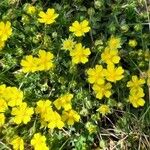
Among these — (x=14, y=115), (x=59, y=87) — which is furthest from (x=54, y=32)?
(x=14, y=115)

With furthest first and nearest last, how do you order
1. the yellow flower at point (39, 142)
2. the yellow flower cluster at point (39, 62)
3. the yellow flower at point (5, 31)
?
the yellow flower at point (5, 31), the yellow flower cluster at point (39, 62), the yellow flower at point (39, 142)

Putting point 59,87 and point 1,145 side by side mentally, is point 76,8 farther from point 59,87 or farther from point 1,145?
point 1,145

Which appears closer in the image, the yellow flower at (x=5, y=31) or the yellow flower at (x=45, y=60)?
the yellow flower at (x=45, y=60)

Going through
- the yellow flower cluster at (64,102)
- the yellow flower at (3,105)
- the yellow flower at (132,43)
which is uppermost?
the yellow flower at (132,43)

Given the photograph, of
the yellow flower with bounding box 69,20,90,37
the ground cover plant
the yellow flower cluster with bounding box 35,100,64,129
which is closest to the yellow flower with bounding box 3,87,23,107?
the ground cover plant

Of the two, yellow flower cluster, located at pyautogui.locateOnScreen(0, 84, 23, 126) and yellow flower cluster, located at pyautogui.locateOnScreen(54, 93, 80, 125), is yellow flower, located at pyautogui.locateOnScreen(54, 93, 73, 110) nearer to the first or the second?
yellow flower cluster, located at pyautogui.locateOnScreen(54, 93, 80, 125)

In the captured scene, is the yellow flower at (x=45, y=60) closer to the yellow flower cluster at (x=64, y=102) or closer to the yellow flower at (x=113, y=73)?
the yellow flower cluster at (x=64, y=102)

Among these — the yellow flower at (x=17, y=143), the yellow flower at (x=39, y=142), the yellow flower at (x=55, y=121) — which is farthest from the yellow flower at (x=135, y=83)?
the yellow flower at (x=17, y=143)

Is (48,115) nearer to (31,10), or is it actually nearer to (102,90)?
(102,90)
